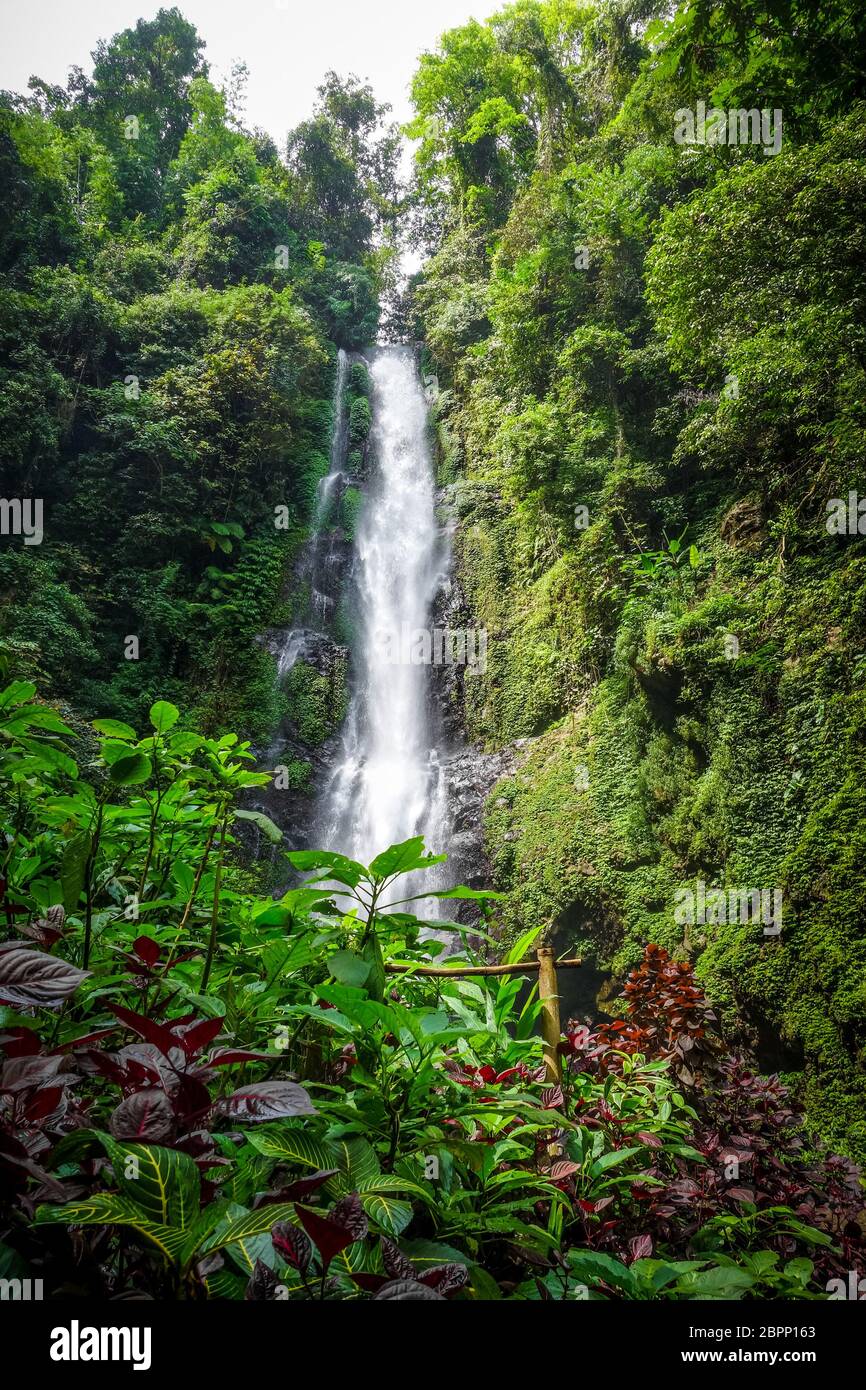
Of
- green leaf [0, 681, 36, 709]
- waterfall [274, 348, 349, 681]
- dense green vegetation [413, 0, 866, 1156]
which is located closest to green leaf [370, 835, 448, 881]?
green leaf [0, 681, 36, 709]

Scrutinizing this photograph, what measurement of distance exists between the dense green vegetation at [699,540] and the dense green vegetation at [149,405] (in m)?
5.29

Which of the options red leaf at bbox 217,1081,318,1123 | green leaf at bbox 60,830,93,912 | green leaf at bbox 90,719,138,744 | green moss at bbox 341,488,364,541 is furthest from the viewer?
green moss at bbox 341,488,364,541

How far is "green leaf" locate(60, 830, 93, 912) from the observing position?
1047mm

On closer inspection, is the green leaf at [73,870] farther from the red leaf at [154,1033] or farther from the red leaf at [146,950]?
the red leaf at [154,1033]

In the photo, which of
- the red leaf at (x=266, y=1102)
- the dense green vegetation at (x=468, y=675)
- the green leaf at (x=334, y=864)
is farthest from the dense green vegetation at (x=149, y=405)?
the red leaf at (x=266, y=1102)

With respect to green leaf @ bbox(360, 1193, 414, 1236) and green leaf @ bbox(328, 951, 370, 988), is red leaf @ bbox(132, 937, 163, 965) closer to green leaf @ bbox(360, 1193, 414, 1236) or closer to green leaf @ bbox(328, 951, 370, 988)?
green leaf @ bbox(328, 951, 370, 988)

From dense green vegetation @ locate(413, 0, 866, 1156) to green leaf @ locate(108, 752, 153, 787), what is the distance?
5.21 meters

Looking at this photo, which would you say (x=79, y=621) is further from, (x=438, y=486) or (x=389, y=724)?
(x=438, y=486)

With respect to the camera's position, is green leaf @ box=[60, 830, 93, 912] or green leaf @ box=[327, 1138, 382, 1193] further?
green leaf @ box=[60, 830, 93, 912]

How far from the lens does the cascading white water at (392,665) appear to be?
432 inches

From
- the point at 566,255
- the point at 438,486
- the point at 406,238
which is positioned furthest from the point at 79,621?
the point at 406,238

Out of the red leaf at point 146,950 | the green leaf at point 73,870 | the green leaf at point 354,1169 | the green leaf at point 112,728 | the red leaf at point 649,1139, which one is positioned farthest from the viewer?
the red leaf at point 649,1139

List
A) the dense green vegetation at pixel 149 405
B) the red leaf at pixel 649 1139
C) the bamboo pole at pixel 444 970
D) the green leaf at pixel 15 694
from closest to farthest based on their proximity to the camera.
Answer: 1. the green leaf at pixel 15 694
2. the bamboo pole at pixel 444 970
3. the red leaf at pixel 649 1139
4. the dense green vegetation at pixel 149 405

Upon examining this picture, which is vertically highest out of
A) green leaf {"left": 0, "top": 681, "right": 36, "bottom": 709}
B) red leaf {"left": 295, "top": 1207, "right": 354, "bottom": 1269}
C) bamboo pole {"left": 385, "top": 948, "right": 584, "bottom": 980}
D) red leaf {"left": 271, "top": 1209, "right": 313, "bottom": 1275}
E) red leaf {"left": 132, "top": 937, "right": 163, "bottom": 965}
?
green leaf {"left": 0, "top": 681, "right": 36, "bottom": 709}
